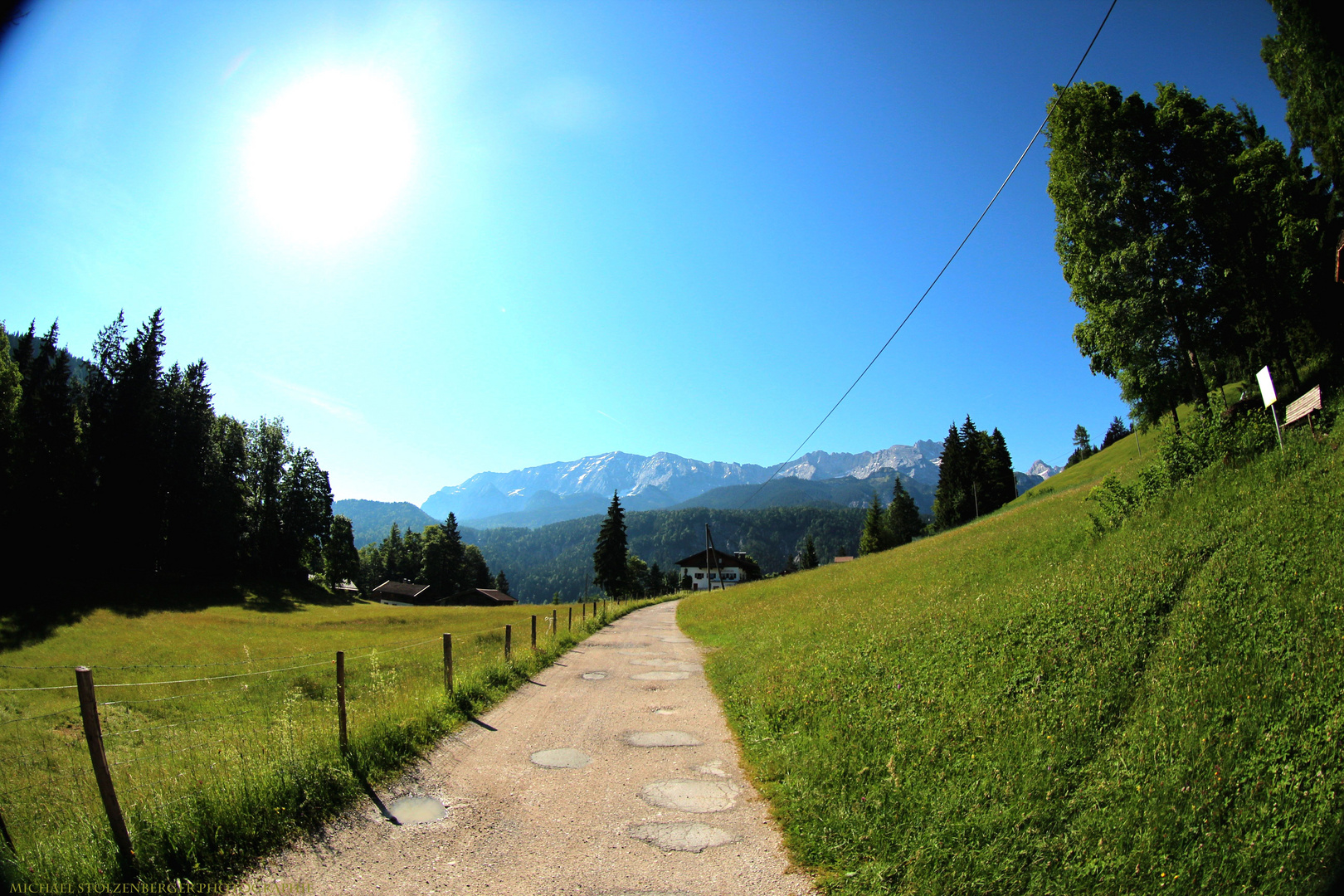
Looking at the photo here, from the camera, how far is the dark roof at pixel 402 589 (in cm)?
7712

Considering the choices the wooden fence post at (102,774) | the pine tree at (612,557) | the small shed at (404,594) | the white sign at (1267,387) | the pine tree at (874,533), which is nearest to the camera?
the wooden fence post at (102,774)

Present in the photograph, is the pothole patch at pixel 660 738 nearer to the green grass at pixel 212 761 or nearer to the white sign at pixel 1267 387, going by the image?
the green grass at pixel 212 761

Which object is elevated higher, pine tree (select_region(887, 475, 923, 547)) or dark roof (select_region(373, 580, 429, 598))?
pine tree (select_region(887, 475, 923, 547))

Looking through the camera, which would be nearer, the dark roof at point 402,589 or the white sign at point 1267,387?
the white sign at point 1267,387

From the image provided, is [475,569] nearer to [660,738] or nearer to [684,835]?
[660,738]

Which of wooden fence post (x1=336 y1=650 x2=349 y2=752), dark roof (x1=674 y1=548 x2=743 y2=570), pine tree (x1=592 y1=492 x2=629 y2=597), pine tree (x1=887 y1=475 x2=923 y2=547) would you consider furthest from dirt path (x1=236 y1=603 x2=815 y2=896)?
pine tree (x1=887 y1=475 x2=923 y2=547)

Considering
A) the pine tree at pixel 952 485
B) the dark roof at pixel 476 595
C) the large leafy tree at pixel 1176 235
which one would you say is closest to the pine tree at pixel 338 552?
the dark roof at pixel 476 595

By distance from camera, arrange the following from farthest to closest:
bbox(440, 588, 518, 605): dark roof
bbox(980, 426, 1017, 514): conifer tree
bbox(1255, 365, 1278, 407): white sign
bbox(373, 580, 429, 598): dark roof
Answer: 1. bbox(373, 580, 429, 598): dark roof
2. bbox(440, 588, 518, 605): dark roof
3. bbox(980, 426, 1017, 514): conifer tree
4. bbox(1255, 365, 1278, 407): white sign

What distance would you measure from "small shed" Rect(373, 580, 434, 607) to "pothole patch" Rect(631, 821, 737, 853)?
82059 millimetres

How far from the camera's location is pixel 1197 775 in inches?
160

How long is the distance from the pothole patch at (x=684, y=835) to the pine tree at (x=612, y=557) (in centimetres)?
5600

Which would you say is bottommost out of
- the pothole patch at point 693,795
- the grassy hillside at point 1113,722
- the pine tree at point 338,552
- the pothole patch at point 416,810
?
the pothole patch at point 693,795

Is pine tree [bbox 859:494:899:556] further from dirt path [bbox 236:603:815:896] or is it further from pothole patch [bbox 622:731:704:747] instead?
dirt path [bbox 236:603:815:896]

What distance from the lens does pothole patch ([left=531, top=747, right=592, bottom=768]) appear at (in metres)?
6.86
